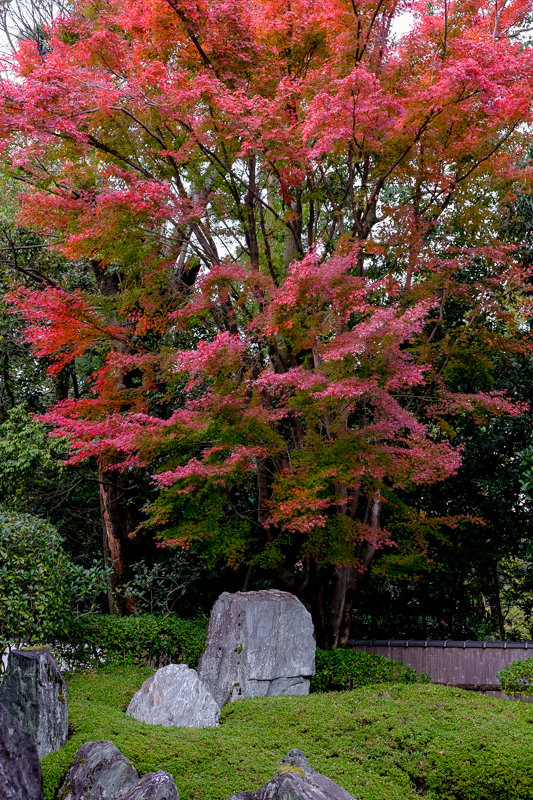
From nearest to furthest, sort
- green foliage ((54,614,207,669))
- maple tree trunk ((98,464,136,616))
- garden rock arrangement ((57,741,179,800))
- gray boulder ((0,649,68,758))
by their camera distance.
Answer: garden rock arrangement ((57,741,179,800)) < gray boulder ((0,649,68,758)) < green foliage ((54,614,207,669)) < maple tree trunk ((98,464,136,616))

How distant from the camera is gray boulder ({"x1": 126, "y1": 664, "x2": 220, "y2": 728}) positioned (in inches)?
270

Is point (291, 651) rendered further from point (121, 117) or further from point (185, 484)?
point (121, 117)

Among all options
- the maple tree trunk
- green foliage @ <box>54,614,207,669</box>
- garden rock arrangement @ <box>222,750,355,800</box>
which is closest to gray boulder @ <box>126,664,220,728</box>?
green foliage @ <box>54,614,207,669</box>

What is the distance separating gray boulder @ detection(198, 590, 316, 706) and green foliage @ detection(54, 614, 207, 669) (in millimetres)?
1457

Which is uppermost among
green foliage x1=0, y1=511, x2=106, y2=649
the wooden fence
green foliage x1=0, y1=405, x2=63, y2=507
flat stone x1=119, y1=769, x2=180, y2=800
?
green foliage x1=0, y1=405, x2=63, y2=507

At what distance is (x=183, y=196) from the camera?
29.2 ft

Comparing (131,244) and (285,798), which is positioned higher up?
(131,244)

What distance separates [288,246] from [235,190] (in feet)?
5.22

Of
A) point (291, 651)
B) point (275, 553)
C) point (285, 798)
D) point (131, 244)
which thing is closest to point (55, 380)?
point (131, 244)

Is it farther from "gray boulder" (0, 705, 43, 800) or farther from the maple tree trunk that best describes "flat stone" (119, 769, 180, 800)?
the maple tree trunk

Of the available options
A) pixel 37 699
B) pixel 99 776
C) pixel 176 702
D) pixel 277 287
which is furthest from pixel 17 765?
pixel 277 287

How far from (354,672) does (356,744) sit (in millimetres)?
2694

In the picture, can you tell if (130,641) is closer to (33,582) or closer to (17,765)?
(33,582)

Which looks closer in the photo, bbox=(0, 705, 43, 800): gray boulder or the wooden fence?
bbox=(0, 705, 43, 800): gray boulder
